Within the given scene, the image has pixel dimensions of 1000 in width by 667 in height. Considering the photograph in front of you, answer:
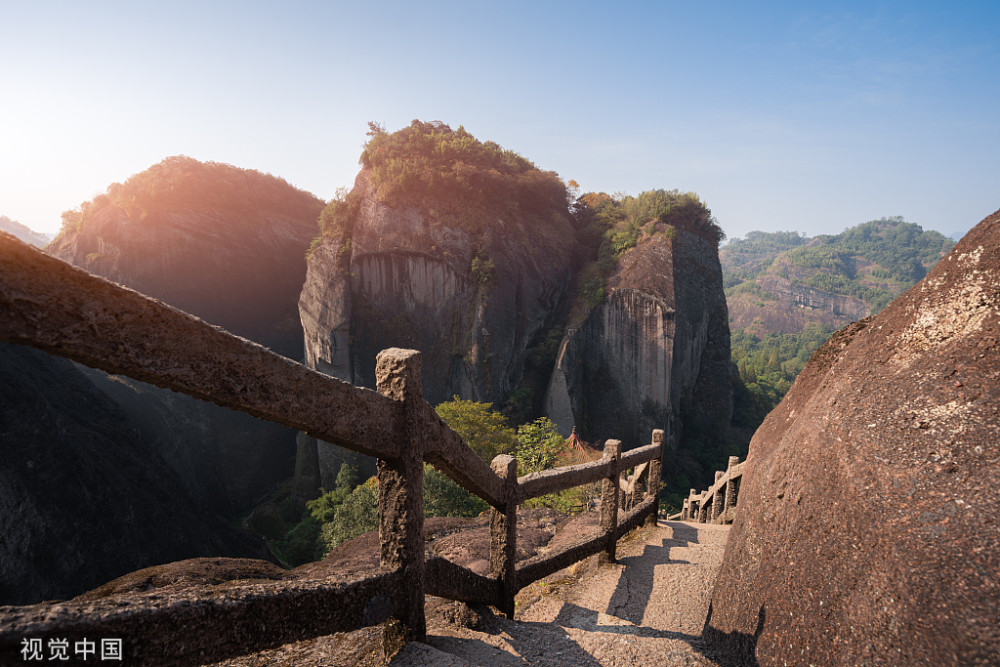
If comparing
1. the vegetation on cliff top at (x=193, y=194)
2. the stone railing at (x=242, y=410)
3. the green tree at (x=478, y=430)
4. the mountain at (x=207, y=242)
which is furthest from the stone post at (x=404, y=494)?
the vegetation on cliff top at (x=193, y=194)

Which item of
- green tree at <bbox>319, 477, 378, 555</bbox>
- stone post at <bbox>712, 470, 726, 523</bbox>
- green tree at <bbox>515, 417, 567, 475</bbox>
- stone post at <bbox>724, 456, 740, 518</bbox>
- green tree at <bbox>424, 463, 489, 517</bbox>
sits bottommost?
green tree at <bbox>319, 477, 378, 555</bbox>

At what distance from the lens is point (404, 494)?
8.65ft

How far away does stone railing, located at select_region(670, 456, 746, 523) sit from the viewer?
25.3 ft

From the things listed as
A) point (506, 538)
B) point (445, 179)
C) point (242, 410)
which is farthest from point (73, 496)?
point (445, 179)

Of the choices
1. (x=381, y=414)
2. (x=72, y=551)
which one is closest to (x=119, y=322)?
(x=381, y=414)

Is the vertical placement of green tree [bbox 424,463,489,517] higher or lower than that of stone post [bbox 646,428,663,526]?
lower

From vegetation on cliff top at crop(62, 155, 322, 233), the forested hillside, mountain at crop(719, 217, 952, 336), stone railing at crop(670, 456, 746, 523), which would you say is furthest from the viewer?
mountain at crop(719, 217, 952, 336)

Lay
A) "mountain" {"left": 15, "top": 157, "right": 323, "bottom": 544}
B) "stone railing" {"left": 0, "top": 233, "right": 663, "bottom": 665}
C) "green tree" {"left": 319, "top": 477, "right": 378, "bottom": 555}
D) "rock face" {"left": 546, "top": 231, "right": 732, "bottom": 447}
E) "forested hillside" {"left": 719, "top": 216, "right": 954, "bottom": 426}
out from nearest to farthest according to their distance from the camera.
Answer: "stone railing" {"left": 0, "top": 233, "right": 663, "bottom": 665} → "green tree" {"left": 319, "top": 477, "right": 378, "bottom": 555} → "rock face" {"left": 546, "top": 231, "right": 732, "bottom": 447} → "mountain" {"left": 15, "top": 157, "right": 323, "bottom": 544} → "forested hillside" {"left": 719, "top": 216, "right": 954, "bottom": 426}

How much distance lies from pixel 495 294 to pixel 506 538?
67.9ft

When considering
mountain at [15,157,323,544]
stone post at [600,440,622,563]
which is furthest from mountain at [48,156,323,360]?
stone post at [600,440,622,563]

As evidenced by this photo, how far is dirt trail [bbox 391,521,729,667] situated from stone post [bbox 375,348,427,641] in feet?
0.78

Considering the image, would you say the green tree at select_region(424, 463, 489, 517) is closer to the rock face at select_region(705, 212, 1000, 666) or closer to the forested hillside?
the rock face at select_region(705, 212, 1000, 666)

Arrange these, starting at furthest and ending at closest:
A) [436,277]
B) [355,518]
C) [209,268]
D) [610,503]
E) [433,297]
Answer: [209,268] < [433,297] < [436,277] < [355,518] < [610,503]

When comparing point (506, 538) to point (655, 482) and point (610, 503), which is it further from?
point (655, 482)
